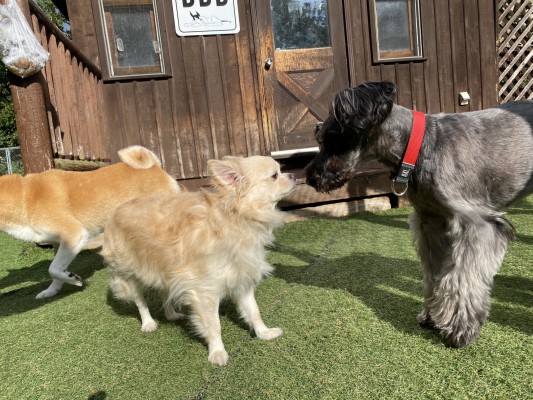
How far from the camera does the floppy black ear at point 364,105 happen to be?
223cm

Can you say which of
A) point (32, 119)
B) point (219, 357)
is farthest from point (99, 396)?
point (32, 119)

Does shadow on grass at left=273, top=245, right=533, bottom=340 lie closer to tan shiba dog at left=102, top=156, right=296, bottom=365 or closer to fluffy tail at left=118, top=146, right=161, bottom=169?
tan shiba dog at left=102, top=156, right=296, bottom=365

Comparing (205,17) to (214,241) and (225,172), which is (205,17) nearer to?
(225,172)

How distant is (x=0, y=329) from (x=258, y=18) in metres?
4.57

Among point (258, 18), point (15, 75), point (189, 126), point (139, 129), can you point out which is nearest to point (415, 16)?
point (258, 18)

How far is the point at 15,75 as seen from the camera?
365cm

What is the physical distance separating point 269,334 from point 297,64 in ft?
13.8

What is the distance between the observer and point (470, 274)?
7.04 feet

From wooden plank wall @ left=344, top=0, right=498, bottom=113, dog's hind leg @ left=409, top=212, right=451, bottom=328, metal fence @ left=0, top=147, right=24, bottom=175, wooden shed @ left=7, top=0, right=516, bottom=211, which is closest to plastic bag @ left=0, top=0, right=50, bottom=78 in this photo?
wooden shed @ left=7, top=0, right=516, bottom=211

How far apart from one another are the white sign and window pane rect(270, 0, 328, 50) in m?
0.60

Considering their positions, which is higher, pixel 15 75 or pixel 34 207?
pixel 15 75

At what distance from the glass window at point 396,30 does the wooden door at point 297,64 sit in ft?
1.64

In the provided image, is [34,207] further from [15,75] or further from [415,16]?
[415,16]

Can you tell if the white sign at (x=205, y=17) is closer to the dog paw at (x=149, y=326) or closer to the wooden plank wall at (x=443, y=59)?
the wooden plank wall at (x=443, y=59)
